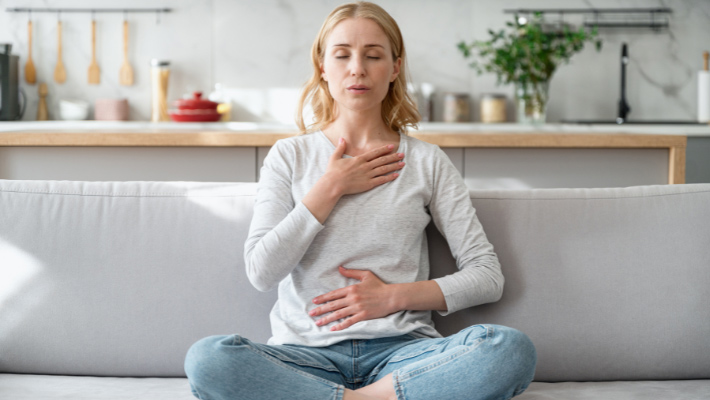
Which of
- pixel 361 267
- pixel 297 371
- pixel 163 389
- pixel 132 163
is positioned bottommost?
pixel 163 389

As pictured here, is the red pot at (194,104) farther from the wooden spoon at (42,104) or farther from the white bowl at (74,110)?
the wooden spoon at (42,104)

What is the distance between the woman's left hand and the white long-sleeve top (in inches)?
0.8

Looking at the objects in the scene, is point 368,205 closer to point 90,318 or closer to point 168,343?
point 168,343

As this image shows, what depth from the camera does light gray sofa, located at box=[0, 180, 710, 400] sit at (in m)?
1.40

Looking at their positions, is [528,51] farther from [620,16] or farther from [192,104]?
[192,104]

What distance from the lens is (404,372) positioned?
3.70 feet

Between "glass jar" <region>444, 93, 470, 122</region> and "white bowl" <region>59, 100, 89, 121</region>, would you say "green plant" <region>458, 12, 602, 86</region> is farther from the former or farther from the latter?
"white bowl" <region>59, 100, 89, 121</region>

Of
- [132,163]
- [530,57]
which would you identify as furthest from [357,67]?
[530,57]

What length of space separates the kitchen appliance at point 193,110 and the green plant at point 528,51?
1.30 meters

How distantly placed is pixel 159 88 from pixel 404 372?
8.65 ft

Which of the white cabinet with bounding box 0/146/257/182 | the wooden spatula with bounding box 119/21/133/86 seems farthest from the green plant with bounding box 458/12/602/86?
the wooden spatula with bounding box 119/21/133/86

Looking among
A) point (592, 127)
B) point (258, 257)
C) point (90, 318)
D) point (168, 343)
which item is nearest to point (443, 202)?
point (258, 257)

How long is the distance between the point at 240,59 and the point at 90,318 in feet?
7.49

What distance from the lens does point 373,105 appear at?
142 cm
